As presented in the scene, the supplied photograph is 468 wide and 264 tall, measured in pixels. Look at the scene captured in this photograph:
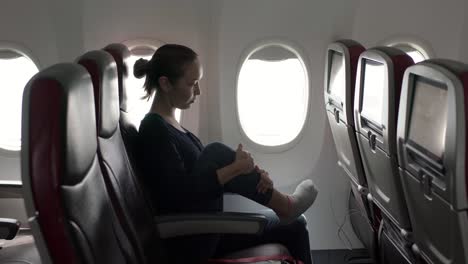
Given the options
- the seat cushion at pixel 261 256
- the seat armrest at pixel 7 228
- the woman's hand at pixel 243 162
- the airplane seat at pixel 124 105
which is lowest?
the seat cushion at pixel 261 256

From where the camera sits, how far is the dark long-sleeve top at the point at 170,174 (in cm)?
222

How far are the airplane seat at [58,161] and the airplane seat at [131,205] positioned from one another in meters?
0.28

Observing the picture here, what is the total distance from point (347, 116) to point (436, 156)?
1.02 metres

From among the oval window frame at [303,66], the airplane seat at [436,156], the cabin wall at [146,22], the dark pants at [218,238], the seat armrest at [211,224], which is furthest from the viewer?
the oval window frame at [303,66]

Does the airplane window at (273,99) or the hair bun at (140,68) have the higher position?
the hair bun at (140,68)

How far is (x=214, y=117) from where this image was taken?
3404 mm

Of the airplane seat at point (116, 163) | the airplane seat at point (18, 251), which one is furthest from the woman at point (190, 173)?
the airplane seat at point (18, 251)

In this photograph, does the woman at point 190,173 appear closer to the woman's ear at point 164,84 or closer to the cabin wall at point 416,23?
the woman's ear at point 164,84

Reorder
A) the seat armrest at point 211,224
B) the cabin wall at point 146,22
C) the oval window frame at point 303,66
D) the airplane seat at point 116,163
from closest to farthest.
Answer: the airplane seat at point 116,163, the seat armrest at point 211,224, the cabin wall at point 146,22, the oval window frame at point 303,66

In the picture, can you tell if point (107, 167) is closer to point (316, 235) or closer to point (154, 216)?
point (154, 216)

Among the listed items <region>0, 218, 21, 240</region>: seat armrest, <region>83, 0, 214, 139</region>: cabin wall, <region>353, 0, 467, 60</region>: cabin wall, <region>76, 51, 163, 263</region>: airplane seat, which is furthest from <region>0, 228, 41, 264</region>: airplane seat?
<region>353, 0, 467, 60</region>: cabin wall

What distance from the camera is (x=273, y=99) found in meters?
3.65

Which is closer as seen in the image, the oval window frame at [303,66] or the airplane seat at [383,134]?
the airplane seat at [383,134]

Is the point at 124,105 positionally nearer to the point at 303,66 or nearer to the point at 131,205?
the point at 131,205
